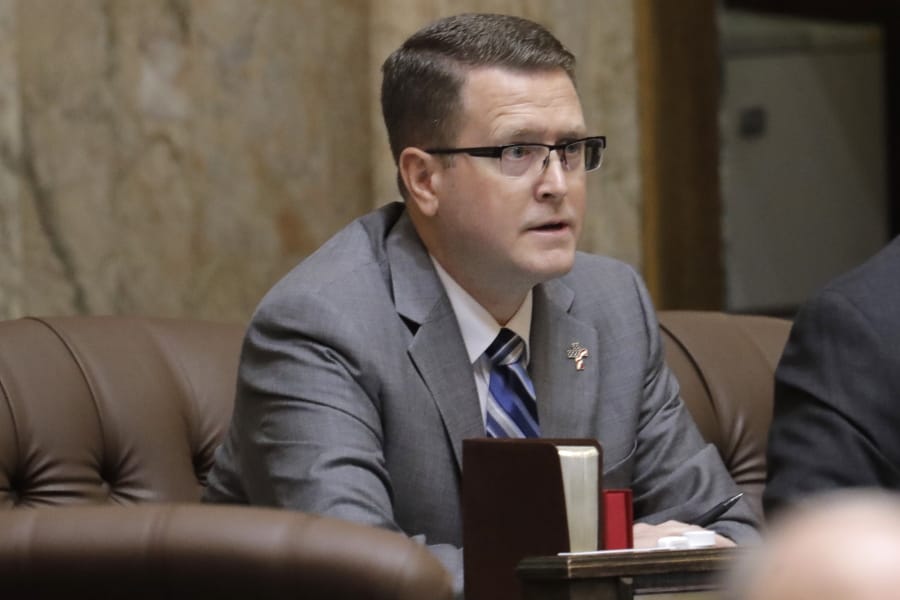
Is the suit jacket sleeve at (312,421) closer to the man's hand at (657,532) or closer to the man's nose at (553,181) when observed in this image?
the man's hand at (657,532)

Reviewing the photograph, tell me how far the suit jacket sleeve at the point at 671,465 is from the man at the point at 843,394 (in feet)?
3.06

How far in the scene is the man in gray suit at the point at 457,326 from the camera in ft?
9.28

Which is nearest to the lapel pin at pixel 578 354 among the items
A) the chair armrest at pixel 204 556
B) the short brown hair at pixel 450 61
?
the short brown hair at pixel 450 61

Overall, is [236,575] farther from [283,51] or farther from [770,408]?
[283,51]

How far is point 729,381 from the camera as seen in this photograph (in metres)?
3.66

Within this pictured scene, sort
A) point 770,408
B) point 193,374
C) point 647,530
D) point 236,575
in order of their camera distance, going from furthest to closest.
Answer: point 770,408 < point 193,374 < point 647,530 < point 236,575

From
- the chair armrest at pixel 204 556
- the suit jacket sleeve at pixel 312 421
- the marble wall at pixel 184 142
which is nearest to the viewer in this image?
the chair armrest at pixel 204 556

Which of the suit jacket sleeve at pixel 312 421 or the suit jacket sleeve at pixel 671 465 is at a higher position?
the suit jacket sleeve at pixel 312 421

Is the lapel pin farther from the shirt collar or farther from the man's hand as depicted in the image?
the man's hand

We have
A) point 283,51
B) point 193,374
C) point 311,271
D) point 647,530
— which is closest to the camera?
point 647,530

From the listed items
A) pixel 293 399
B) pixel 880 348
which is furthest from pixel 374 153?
pixel 880 348

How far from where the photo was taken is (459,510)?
2.88 metres

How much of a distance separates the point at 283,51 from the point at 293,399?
208cm

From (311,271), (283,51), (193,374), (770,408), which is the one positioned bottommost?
(770,408)
